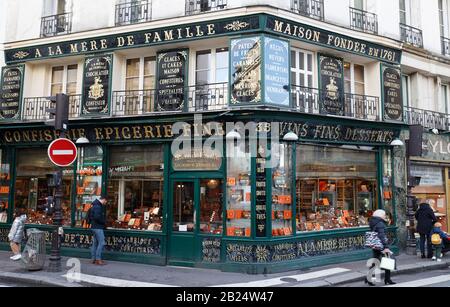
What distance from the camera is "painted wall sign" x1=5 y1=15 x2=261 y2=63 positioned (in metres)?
11.8

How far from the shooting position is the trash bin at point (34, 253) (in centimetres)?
1089

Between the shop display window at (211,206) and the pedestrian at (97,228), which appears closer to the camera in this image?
the shop display window at (211,206)

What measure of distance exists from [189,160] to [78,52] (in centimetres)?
479

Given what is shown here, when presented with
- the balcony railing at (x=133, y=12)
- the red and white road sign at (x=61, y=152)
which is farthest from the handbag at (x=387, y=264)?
the balcony railing at (x=133, y=12)

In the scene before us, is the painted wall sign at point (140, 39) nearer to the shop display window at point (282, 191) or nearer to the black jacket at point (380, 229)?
the shop display window at point (282, 191)

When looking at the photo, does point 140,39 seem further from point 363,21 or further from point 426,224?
point 426,224

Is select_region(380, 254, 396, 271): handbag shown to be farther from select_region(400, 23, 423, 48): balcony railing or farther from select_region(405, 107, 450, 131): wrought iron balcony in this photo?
select_region(400, 23, 423, 48): balcony railing

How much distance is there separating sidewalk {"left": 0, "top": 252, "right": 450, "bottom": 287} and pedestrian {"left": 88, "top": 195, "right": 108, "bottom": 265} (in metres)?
0.29

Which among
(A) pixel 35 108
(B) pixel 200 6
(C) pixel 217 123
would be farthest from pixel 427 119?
(A) pixel 35 108

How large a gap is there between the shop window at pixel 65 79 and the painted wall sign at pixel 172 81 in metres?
3.13

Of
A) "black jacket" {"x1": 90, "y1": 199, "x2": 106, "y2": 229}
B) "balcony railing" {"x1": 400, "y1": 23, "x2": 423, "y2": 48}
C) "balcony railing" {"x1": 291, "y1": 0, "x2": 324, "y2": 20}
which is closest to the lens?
"black jacket" {"x1": 90, "y1": 199, "x2": 106, "y2": 229}

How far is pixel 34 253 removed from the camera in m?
10.9

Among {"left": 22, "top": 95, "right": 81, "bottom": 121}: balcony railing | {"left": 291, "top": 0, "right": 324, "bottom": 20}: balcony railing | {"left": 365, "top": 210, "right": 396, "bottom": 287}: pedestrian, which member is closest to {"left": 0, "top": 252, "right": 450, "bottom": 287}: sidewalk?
{"left": 365, "top": 210, "right": 396, "bottom": 287}: pedestrian

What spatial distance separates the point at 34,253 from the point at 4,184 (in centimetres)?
485
